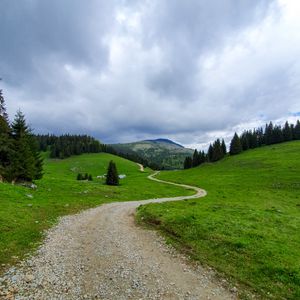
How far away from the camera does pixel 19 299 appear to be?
8875 millimetres

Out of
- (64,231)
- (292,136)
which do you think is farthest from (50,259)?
(292,136)

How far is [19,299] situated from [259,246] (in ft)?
38.4

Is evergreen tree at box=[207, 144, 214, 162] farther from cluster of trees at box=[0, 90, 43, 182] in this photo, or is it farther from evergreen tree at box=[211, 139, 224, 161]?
cluster of trees at box=[0, 90, 43, 182]

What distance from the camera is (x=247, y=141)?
484 feet

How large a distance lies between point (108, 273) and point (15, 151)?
3663 centimetres

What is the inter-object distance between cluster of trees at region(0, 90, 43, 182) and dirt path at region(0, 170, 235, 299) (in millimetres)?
28311

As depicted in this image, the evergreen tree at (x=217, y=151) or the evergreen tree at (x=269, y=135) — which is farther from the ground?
the evergreen tree at (x=269, y=135)

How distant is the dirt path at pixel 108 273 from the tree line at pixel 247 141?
12166 cm

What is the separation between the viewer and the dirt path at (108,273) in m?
9.40

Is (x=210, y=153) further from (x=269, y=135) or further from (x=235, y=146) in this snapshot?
(x=269, y=135)

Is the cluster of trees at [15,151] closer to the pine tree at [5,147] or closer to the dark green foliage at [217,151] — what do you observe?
the pine tree at [5,147]

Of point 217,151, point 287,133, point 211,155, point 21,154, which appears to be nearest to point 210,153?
point 211,155

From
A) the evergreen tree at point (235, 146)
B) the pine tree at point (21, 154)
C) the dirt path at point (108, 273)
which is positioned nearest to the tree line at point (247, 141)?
the evergreen tree at point (235, 146)

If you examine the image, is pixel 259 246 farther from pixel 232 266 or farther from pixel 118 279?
pixel 118 279
